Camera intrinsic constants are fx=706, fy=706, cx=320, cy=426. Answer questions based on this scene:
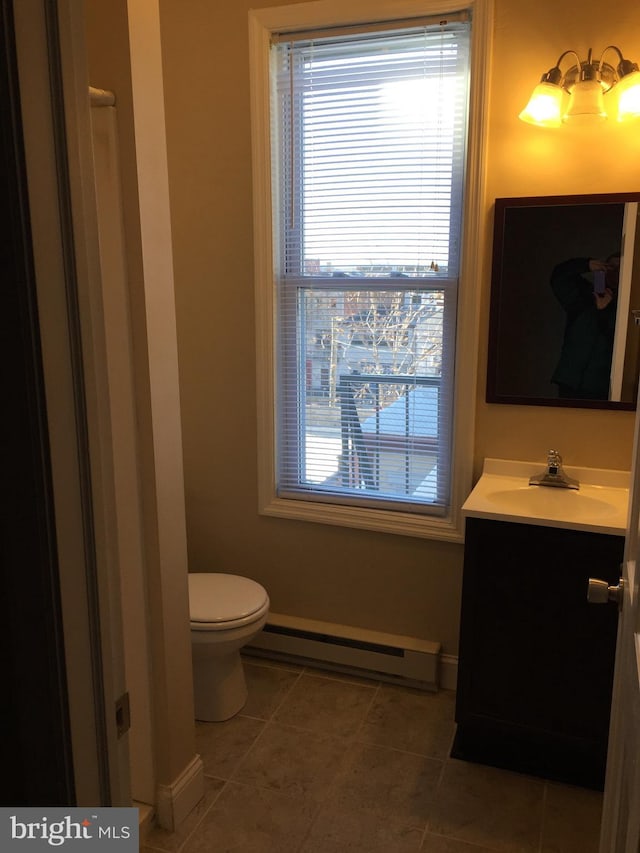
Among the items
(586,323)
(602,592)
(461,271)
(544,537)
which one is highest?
(461,271)

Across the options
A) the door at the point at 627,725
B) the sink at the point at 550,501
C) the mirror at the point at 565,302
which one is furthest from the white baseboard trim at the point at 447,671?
the door at the point at 627,725

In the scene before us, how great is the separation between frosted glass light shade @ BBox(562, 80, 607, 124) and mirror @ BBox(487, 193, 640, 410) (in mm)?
261

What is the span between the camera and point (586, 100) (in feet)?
7.15

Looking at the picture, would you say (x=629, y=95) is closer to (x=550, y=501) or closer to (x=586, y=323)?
(x=586, y=323)

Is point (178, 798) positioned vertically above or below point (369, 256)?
below

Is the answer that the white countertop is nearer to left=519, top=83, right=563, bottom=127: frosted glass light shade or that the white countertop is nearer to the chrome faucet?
the chrome faucet

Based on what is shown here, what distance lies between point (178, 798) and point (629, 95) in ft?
8.13

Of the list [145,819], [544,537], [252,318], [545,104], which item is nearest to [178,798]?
[145,819]

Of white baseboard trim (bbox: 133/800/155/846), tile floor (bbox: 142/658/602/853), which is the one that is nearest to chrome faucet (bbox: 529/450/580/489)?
tile floor (bbox: 142/658/602/853)

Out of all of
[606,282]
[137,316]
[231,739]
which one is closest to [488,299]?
[606,282]

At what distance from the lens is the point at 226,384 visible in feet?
9.59

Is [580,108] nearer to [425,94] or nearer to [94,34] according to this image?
[425,94]

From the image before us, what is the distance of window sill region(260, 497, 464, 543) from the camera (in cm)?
269

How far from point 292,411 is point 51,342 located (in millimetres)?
2111
